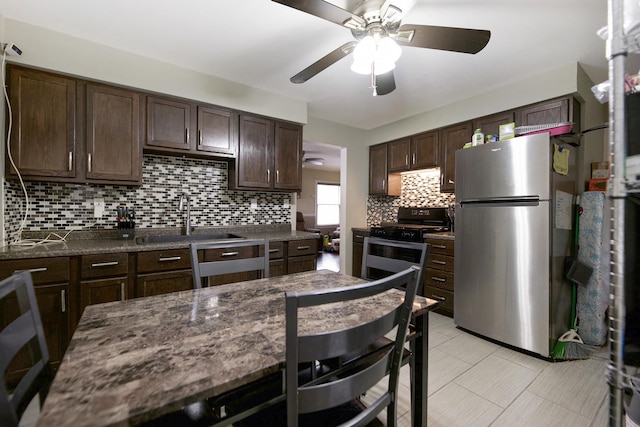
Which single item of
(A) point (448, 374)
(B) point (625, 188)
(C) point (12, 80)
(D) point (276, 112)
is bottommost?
(A) point (448, 374)

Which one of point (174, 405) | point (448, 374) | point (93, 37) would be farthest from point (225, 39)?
point (448, 374)

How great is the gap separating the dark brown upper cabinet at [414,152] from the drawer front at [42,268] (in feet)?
12.0

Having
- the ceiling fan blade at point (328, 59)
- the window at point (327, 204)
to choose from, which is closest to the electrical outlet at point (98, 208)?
the ceiling fan blade at point (328, 59)

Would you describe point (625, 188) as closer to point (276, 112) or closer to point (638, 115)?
point (638, 115)

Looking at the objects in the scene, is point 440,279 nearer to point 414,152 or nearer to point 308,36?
point 414,152

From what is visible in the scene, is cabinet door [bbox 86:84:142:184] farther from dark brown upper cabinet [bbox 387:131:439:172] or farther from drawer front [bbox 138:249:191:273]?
dark brown upper cabinet [bbox 387:131:439:172]

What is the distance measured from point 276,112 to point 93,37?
162 cm

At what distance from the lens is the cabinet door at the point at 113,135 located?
223 cm

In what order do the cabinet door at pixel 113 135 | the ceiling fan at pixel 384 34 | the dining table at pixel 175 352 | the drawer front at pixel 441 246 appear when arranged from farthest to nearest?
the drawer front at pixel 441 246, the cabinet door at pixel 113 135, the ceiling fan at pixel 384 34, the dining table at pixel 175 352

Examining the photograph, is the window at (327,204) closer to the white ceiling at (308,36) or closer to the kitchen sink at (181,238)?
the kitchen sink at (181,238)

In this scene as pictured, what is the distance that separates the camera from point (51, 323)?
1.84 meters

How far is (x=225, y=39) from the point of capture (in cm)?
213

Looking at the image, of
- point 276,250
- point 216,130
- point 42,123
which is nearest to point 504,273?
point 276,250

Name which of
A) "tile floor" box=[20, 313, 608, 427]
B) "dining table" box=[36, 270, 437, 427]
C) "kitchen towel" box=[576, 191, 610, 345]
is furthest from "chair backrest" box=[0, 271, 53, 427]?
"kitchen towel" box=[576, 191, 610, 345]
